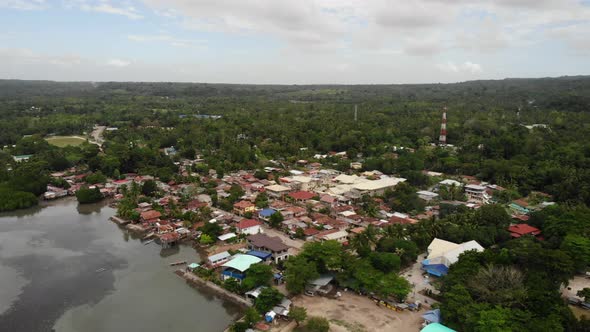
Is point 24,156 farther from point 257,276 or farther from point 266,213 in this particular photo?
point 257,276

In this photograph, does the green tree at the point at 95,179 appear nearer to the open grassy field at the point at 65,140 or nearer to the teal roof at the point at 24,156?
the teal roof at the point at 24,156

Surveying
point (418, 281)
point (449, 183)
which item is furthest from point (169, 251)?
point (449, 183)

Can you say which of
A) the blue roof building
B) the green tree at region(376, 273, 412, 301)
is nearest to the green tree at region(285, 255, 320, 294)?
the green tree at region(376, 273, 412, 301)

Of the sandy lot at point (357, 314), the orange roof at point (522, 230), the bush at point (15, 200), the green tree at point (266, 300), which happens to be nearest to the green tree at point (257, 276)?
the green tree at point (266, 300)

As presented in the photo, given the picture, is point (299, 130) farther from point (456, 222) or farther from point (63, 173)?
point (456, 222)

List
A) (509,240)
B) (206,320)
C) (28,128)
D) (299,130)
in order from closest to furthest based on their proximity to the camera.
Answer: (206,320), (509,240), (299,130), (28,128)

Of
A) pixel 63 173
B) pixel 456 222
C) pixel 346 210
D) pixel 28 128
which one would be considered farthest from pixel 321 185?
pixel 28 128

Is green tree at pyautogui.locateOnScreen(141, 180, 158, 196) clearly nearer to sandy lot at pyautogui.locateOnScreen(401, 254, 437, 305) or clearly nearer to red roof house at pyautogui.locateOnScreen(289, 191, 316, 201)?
red roof house at pyautogui.locateOnScreen(289, 191, 316, 201)
